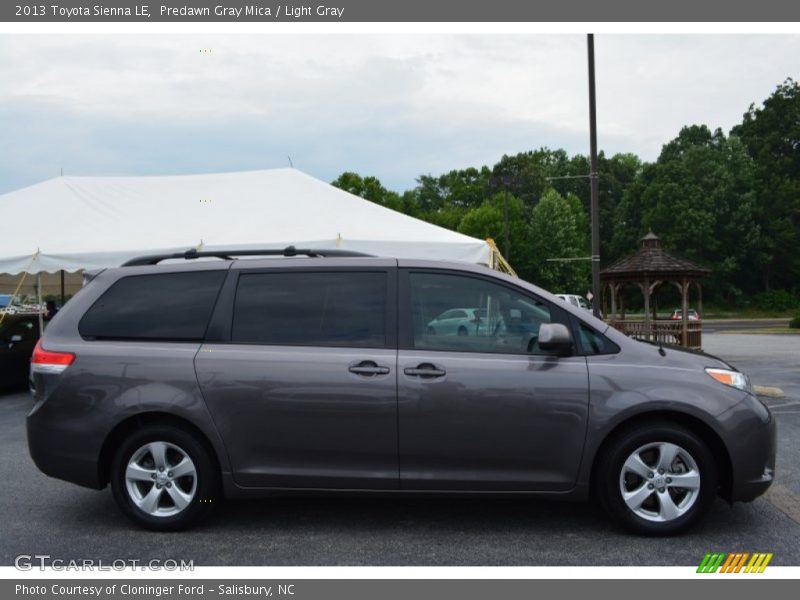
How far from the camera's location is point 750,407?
4707 millimetres

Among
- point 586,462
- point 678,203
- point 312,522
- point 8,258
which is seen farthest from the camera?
point 678,203

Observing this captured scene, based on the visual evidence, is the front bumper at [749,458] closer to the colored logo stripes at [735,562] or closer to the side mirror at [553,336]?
the colored logo stripes at [735,562]

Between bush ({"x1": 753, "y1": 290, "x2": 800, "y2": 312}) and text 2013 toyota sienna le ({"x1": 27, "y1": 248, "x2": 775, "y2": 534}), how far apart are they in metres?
60.4

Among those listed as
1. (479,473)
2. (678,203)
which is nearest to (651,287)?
(479,473)

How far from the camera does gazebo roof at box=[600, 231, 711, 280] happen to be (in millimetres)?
18922

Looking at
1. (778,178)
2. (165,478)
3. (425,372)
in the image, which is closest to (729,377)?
(425,372)

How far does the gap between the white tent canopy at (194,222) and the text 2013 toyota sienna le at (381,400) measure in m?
6.40

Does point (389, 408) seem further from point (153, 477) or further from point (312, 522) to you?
point (153, 477)

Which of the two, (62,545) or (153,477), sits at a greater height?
(153,477)

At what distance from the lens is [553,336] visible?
453 centimetres

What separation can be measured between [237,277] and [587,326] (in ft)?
7.75

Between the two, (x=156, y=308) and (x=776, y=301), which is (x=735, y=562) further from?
(x=776, y=301)

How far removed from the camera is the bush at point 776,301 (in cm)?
5853

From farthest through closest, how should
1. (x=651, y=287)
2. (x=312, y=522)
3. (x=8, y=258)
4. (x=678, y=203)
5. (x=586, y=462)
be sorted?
(x=678, y=203), (x=651, y=287), (x=8, y=258), (x=312, y=522), (x=586, y=462)
